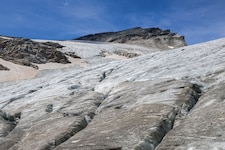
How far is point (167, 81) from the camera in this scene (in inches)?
608

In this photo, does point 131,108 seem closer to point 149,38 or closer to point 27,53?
point 27,53

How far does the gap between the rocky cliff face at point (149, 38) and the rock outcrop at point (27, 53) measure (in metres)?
47.2

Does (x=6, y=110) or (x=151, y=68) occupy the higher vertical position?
(x=151, y=68)

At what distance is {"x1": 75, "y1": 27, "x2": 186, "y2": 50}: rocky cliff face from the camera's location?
357 feet

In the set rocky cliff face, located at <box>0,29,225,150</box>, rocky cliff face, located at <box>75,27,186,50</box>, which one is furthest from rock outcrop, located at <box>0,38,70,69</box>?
rocky cliff face, located at <box>75,27,186,50</box>

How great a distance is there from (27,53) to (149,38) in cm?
5726

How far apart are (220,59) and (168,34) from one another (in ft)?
331

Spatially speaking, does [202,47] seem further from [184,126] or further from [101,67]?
[184,126]

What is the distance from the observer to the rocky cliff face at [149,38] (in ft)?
357

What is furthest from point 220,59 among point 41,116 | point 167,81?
point 41,116

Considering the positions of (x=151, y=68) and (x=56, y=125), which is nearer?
(x=56, y=125)

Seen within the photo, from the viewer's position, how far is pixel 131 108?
13281mm

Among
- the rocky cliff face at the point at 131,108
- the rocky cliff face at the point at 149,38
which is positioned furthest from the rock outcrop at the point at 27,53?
the rocky cliff face at the point at 149,38

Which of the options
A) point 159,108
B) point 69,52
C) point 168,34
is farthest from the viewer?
point 168,34
